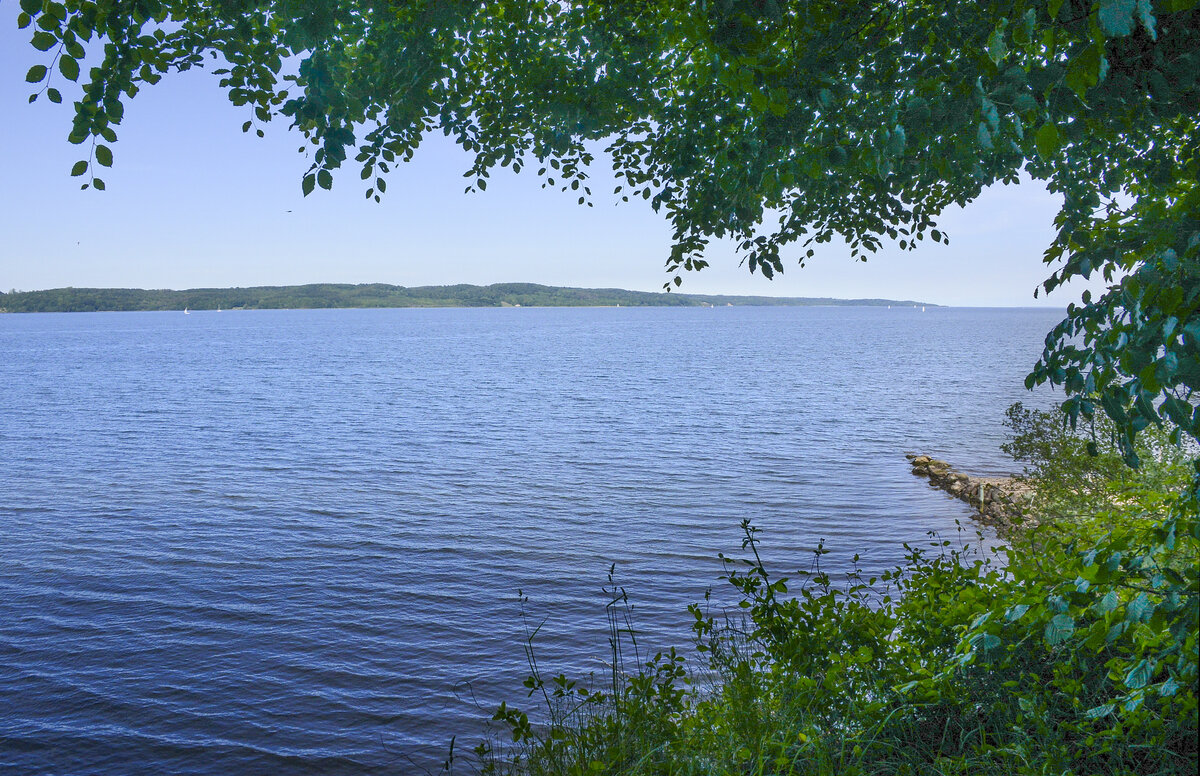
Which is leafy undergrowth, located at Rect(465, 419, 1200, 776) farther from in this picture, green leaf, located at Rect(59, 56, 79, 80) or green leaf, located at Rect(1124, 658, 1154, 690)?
green leaf, located at Rect(59, 56, 79, 80)

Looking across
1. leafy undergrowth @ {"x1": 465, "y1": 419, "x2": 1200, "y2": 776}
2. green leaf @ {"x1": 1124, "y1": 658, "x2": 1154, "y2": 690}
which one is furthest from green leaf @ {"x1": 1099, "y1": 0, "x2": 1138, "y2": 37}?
green leaf @ {"x1": 1124, "y1": 658, "x2": 1154, "y2": 690}

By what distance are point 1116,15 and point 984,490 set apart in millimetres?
19840

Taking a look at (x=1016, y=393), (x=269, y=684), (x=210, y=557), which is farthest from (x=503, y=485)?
(x=1016, y=393)

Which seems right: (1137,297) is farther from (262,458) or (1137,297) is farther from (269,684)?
(262,458)

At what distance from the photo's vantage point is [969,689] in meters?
5.30

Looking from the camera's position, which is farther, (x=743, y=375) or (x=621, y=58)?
(x=743, y=375)

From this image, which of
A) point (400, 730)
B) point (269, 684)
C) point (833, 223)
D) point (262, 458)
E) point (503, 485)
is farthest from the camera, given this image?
point (262, 458)

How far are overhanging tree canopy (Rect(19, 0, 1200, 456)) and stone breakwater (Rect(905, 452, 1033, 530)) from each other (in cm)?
1170

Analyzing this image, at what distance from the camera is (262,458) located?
86.9ft

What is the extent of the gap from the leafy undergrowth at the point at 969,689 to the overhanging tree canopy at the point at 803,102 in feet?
2.36

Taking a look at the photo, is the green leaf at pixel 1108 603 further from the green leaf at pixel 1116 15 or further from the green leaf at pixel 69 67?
the green leaf at pixel 69 67

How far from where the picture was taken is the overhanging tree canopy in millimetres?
3236

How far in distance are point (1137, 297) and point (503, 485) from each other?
1990 centimetres

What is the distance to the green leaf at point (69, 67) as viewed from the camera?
369cm
